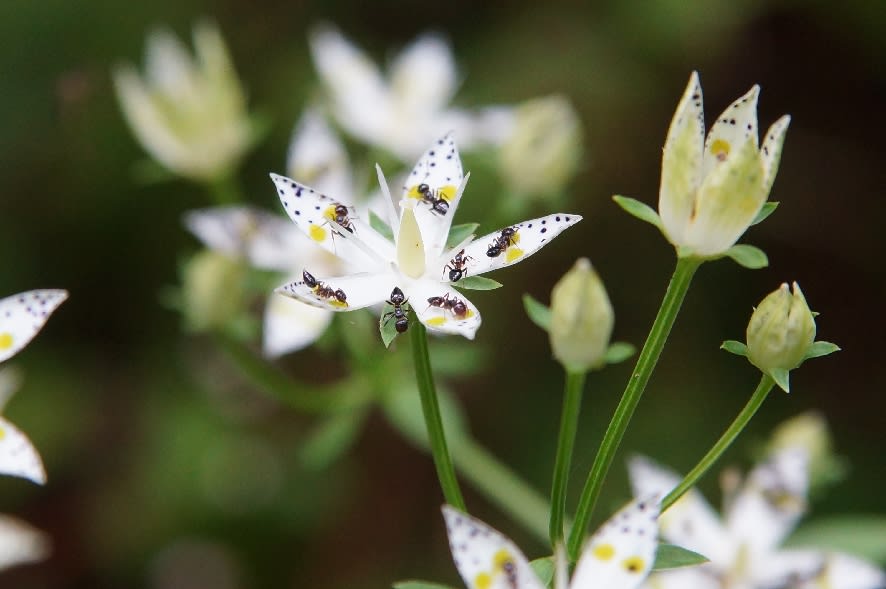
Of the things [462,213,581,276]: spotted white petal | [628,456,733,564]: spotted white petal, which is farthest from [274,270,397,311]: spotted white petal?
[628,456,733,564]: spotted white petal

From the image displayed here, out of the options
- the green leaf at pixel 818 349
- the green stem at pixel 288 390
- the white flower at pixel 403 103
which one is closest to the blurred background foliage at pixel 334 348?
the white flower at pixel 403 103

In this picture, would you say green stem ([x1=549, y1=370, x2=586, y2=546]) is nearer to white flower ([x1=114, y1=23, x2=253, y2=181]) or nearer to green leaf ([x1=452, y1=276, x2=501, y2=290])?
green leaf ([x1=452, y1=276, x2=501, y2=290])

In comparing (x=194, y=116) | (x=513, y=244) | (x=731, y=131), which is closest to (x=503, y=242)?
(x=513, y=244)

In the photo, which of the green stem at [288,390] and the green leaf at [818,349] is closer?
the green leaf at [818,349]

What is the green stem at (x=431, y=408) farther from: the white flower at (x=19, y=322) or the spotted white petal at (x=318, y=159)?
the spotted white petal at (x=318, y=159)

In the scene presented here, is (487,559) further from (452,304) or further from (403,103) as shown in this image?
(403,103)

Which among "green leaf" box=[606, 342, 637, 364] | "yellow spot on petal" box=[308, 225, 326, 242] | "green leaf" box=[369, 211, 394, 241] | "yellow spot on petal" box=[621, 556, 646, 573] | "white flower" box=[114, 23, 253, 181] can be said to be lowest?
"yellow spot on petal" box=[621, 556, 646, 573]
